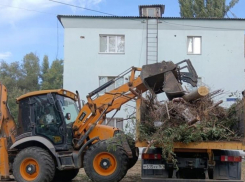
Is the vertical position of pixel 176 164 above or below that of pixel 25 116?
below

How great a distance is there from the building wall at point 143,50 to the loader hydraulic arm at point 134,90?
36.9ft

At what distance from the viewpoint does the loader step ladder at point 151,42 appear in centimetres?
2150

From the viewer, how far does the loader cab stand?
10.0 m

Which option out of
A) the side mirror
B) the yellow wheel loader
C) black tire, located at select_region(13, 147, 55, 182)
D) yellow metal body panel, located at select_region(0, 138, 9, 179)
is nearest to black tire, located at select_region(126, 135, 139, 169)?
the yellow wheel loader

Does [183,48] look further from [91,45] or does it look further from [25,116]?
[25,116]

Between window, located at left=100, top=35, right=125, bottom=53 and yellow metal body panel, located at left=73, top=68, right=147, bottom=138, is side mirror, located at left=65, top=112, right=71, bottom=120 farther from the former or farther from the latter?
window, located at left=100, top=35, right=125, bottom=53

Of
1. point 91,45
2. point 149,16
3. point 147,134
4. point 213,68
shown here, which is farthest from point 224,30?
point 147,134

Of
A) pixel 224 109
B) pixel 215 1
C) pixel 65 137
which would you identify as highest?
pixel 215 1

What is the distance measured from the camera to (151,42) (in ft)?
70.6

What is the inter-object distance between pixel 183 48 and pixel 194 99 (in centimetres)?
1335

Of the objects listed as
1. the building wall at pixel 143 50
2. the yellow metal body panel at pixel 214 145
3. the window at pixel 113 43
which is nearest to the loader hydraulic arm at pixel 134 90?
the yellow metal body panel at pixel 214 145

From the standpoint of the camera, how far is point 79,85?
70.9ft

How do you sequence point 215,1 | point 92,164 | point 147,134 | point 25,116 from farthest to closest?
point 215,1, point 25,116, point 92,164, point 147,134

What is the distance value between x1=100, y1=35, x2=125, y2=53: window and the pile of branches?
1314 cm
